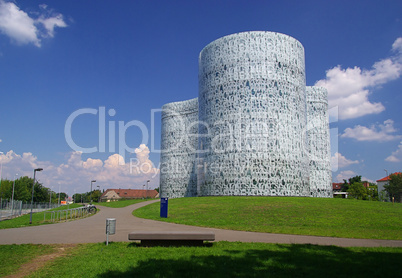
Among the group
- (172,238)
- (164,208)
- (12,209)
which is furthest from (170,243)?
(12,209)

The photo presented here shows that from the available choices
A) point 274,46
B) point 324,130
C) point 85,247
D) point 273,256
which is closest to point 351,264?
point 273,256

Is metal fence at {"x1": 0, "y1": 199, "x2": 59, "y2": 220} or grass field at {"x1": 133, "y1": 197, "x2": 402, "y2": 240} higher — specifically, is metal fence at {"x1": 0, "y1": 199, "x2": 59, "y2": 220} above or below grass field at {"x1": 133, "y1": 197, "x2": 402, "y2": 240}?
below

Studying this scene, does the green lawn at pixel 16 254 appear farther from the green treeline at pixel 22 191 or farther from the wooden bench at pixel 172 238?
the green treeline at pixel 22 191

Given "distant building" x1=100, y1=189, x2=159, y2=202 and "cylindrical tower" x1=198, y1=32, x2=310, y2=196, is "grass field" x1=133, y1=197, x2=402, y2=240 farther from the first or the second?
"distant building" x1=100, y1=189, x2=159, y2=202

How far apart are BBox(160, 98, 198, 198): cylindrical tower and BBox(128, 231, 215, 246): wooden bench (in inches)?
2070

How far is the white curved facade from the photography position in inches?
1735

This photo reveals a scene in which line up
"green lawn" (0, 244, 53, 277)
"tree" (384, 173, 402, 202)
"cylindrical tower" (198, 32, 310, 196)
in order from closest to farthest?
"green lawn" (0, 244, 53, 277), "cylindrical tower" (198, 32, 310, 196), "tree" (384, 173, 402, 202)

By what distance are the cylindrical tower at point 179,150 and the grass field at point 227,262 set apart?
53686 mm

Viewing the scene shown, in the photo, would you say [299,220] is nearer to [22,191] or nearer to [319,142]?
[319,142]

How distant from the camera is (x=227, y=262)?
7.51 meters

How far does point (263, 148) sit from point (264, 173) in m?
3.58

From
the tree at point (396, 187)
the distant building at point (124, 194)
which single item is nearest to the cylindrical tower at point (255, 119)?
the tree at point (396, 187)

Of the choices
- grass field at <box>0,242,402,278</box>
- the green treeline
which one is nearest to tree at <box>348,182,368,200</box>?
grass field at <box>0,242,402,278</box>

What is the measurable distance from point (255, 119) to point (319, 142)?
733 inches
